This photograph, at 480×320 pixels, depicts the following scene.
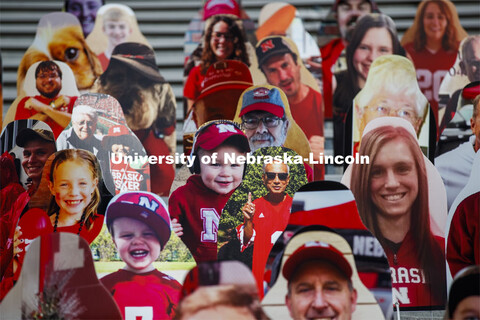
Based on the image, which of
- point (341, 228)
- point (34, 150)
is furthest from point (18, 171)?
point (341, 228)

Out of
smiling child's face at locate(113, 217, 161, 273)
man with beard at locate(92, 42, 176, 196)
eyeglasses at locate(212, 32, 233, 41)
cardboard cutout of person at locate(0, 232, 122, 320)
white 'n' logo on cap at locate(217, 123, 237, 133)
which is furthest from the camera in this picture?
eyeglasses at locate(212, 32, 233, 41)

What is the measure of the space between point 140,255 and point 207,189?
392 mm

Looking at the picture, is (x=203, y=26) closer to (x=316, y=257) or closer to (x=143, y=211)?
(x=143, y=211)

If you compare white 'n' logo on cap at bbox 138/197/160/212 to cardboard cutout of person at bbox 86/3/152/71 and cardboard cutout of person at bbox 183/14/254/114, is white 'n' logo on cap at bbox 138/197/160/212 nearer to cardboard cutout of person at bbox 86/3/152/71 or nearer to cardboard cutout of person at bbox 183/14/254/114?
cardboard cutout of person at bbox 183/14/254/114

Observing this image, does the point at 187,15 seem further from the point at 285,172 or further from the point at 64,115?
the point at 285,172

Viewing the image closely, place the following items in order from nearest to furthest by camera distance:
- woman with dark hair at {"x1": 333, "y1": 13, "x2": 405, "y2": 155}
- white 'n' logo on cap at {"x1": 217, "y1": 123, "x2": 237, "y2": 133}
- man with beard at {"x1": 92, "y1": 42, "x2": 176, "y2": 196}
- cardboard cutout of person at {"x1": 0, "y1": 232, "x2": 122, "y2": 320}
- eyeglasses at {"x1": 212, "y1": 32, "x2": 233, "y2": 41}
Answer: cardboard cutout of person at {"x1": 0, "y1": 232, "x2": 122, "y2": 320}, white 'n' logo on cap at {"x1": 217, "y1": 123, "x2": 237, "y2": 133}, man with beard at {"x1": 92, "y1": 42, "x2": 176, "y2": 196}, woman with dark hair at {"x1": 333, "y1": 13, "x2": 405, "y2": 155}, eyeglasses at {"x1": 212, "y1": 32, "x2": 233, "y2": 41}

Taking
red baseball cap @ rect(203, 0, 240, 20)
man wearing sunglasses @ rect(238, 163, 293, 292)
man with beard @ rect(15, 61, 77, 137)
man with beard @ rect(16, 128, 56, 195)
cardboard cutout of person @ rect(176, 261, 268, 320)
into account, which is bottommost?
cardboard cutout of person @ rect(176, 261, 268, 320)

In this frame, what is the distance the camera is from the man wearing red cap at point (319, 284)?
7.42 feet

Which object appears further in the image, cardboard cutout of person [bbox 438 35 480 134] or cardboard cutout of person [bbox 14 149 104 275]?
cardboard cutout of person [bbox 438 35 480 134]

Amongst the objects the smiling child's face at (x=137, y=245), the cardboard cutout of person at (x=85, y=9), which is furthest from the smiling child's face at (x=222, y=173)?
the cardboard cutout of person at (x=85, y=9)

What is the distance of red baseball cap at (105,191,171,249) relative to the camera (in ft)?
8.18

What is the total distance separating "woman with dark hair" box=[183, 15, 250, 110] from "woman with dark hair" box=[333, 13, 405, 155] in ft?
1.69

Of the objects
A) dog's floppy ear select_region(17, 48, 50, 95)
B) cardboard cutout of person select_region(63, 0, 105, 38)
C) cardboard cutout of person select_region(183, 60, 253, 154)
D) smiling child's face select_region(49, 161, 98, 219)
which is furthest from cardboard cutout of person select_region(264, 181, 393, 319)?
cardboard cutout of person select_region(63, 0, 105, 38)

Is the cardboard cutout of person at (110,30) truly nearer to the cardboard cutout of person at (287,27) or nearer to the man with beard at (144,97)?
the man with beard at (144,97)
